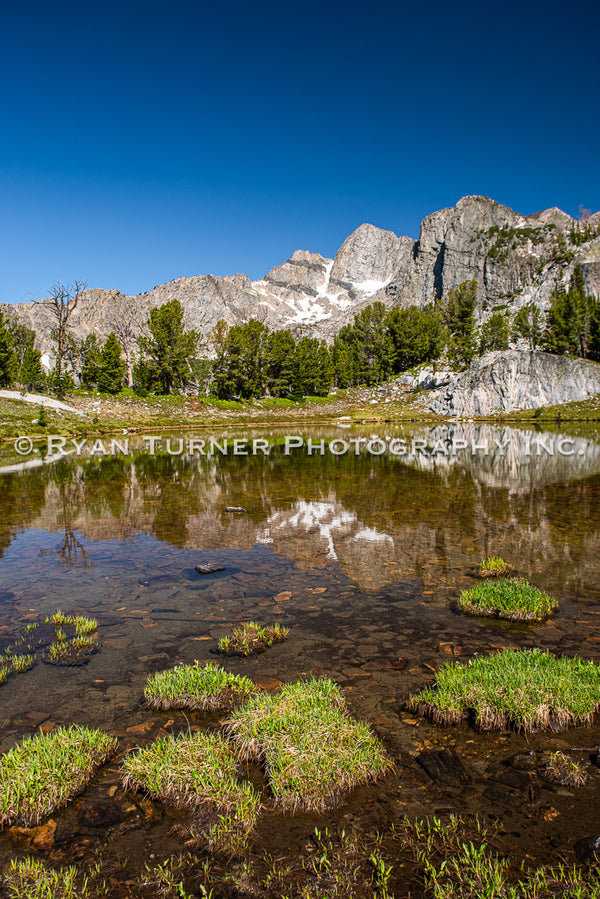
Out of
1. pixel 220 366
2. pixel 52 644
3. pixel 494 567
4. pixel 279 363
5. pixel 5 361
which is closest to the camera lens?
pixel 52 644

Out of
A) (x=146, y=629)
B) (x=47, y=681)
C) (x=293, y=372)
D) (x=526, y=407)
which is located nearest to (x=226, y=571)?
(x=146, y=629)

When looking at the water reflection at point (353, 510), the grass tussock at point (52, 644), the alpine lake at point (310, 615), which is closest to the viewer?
the alpine lake at point (310, 615)

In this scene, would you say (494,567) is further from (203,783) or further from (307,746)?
(203,783)

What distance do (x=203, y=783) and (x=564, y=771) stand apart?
3.54 m

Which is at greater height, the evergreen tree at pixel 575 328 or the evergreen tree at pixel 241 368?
the evergreen tree at pixel 575 328

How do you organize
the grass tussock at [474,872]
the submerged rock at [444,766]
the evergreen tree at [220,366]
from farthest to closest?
the evergreen tree at [220,366], the submerged rock at [444,766], the grass tussock at [474,872]

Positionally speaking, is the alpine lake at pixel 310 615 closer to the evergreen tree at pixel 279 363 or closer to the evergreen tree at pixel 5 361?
the evergreen tree at pixel 5 361

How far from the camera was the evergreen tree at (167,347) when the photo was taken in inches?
3797

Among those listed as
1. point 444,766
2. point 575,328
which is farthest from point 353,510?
point 575,328

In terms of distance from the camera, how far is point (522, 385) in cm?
9125

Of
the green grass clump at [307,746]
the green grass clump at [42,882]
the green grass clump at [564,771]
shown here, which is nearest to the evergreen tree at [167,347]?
the green grass clump at [307,746]

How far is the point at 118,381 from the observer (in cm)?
9925

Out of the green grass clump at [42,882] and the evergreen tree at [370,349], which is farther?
the evergreen tree at [370,349]
